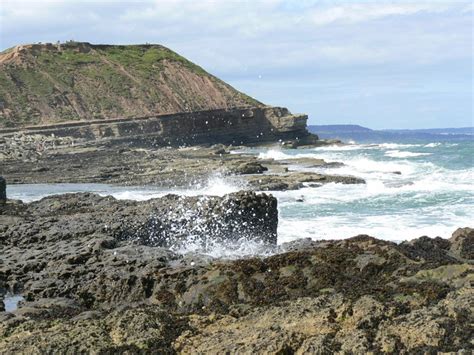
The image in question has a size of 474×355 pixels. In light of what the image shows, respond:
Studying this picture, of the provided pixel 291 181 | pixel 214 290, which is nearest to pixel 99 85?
pixel 291 181

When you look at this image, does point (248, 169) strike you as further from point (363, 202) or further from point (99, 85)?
point (99, 85)

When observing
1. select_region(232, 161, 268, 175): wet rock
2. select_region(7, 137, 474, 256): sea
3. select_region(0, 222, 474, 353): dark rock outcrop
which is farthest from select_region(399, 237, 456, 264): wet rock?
select_region(232, 161, 268, 175): wet rock

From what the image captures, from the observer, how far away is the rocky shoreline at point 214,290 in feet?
21.2

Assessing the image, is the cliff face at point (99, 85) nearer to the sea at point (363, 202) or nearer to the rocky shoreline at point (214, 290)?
the sea at point (363, 202)

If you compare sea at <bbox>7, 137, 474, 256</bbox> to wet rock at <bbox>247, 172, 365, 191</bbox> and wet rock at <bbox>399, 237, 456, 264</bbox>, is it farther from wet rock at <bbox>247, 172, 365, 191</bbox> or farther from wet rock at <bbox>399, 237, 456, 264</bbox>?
wet rock at <bbox>399, 237, 456, 264</bbox>

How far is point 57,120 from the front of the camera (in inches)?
3108

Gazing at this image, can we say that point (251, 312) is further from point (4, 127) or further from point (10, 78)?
point (10, 78)

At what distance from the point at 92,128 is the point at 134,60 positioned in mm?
36715

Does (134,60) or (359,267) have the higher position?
(134,60)

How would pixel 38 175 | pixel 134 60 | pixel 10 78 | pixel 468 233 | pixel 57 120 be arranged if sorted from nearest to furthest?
pixel 468 233, pixel 38 175, pixel 57 120, pixel 10 78, pixel 134 60

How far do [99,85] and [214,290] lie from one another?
86897 millimetres

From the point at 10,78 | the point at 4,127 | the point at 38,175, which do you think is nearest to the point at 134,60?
the point at 10,78

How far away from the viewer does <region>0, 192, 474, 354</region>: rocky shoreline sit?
645 centimetres

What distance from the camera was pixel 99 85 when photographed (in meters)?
92.9
